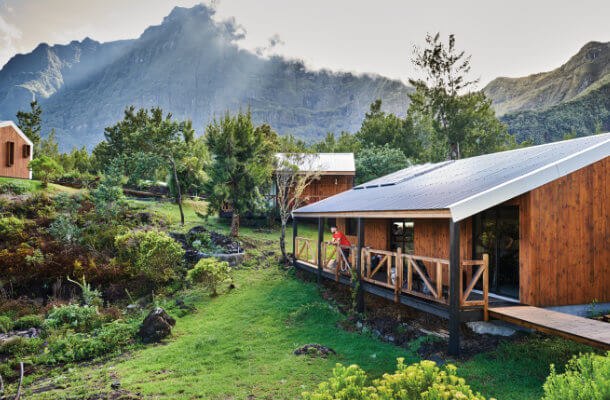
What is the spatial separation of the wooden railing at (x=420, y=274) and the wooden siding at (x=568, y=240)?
3.57ft

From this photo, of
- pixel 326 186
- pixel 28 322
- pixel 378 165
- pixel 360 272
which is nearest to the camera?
pixel 360 272

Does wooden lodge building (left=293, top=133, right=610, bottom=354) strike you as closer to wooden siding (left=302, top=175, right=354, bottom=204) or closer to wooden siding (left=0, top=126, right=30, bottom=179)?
wooden siding (left=302, top=175, right=354, bottom=204)

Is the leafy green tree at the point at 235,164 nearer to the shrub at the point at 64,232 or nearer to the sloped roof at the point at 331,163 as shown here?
the sloped roof at the point at 331,163

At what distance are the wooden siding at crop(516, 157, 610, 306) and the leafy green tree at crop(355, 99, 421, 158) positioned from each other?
34.8m

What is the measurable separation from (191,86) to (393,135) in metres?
141

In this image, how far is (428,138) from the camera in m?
45.8

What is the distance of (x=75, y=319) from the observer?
1188 centimetres

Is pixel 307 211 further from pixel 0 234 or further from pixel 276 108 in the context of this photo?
pixel 276 108

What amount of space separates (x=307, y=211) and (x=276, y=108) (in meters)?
139

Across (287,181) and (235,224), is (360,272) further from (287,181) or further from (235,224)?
(235,224)

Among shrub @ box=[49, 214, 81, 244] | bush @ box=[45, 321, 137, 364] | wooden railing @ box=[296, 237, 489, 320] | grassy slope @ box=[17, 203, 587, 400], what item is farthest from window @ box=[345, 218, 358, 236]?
shrub @ box=[49, 214, 81, 244]

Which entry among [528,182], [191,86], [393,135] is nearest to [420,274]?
[528,182]

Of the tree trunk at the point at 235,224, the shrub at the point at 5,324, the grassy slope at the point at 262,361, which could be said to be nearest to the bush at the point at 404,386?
the grassy slope at the point at 262,361

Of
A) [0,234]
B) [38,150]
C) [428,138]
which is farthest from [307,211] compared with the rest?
[38,150]
